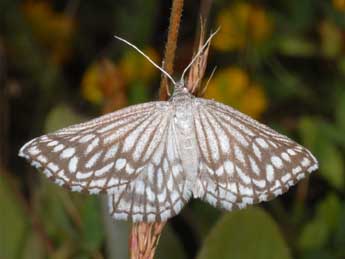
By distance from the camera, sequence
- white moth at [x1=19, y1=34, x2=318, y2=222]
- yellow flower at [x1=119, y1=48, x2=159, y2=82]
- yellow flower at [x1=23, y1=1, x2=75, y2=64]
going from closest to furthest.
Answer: white moth at [x1=19, y1=34, x2=318, y2=222] < yellow flower at [x1=119, y1=48, x2=159, y2=82] < yellow flower at [x1=23, y1=1, x2=75, y2=64]

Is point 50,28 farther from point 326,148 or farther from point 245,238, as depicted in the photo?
point 245,238

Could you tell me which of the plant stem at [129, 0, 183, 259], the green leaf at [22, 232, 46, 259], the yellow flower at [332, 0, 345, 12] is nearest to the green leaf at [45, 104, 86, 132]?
the green leaf at [22, 232, 46, 259]

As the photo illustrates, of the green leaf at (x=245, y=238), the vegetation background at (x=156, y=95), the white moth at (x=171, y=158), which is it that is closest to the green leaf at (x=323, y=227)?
the vegetation background at (x=156, y=95)

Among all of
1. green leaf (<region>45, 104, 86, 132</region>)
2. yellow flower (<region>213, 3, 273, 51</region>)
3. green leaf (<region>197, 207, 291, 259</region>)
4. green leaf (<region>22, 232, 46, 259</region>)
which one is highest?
yellow flower (<region>213, 3, 273, 51</region>)

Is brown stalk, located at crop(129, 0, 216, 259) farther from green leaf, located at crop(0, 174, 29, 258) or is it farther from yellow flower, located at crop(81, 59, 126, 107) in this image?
yellow flower, located at crop(81, 59, 126, 107)

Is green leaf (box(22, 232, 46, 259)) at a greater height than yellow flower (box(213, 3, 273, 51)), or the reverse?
yellow flower (box(213, 3, 273, 51))

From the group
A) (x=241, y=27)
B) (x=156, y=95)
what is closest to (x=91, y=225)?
(x=156, y=95)
